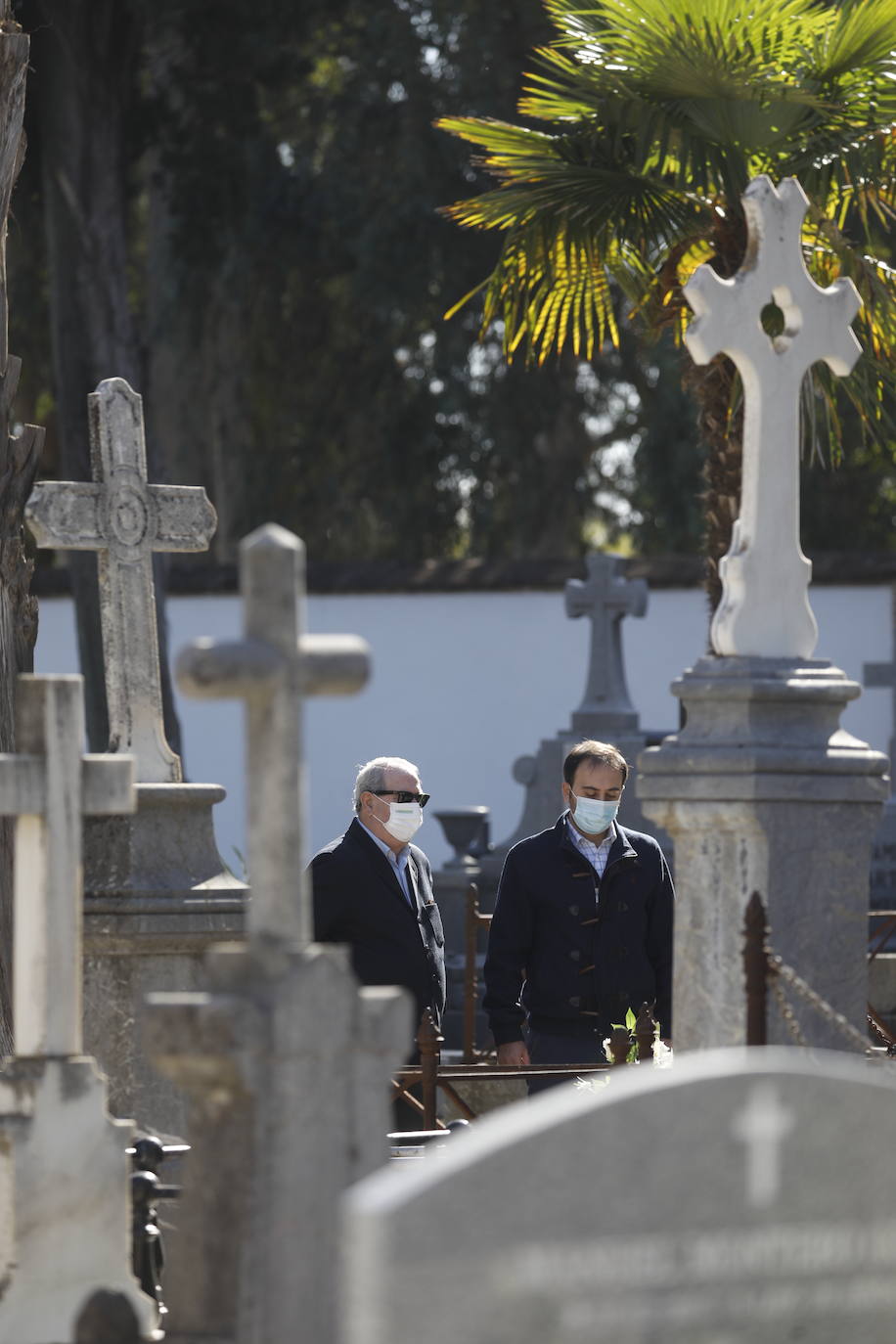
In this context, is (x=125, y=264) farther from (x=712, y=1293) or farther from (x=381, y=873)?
(x=712, y=1293)

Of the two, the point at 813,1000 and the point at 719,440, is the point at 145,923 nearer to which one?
the point at 813,1000

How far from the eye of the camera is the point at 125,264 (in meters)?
16.6

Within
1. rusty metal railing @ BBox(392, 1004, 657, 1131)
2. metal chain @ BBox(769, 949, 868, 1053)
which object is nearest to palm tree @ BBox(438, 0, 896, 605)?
rusty metal railing @ BBox(392, 1004, 657, 1131)

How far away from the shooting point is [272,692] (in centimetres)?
355

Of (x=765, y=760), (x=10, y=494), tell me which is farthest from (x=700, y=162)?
(x=765, y=760)

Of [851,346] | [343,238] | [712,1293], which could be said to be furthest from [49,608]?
[712,1293]

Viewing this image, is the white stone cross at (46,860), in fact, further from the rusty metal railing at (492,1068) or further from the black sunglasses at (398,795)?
the black sunglasses at (398,795)

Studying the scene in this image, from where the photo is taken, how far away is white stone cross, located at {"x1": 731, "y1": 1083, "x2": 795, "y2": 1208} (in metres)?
3.17

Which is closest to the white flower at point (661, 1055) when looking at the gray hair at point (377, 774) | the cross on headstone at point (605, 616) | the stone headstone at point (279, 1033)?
the gray hair at point (377, 774)

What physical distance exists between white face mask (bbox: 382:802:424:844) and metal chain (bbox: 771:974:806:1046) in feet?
5.66

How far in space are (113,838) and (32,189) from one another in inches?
491

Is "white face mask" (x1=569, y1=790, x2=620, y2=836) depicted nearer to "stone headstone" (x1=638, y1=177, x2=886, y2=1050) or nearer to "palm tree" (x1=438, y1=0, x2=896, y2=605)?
"stone headstone" (x1=638, y1=177, x2=886, y2=1050)

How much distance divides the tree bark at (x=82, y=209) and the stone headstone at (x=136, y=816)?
9.23m

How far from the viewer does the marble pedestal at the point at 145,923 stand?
618 cm
